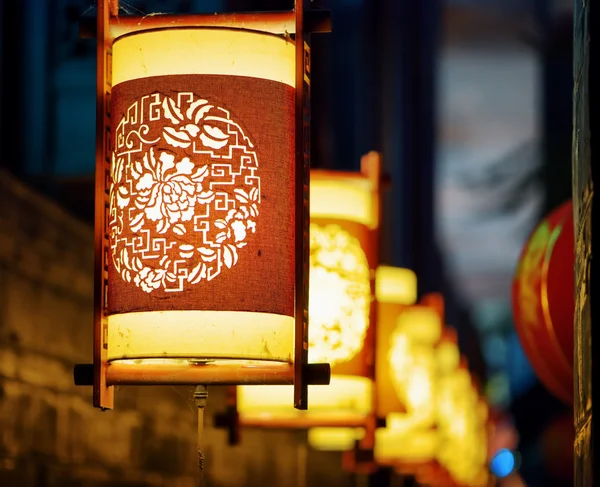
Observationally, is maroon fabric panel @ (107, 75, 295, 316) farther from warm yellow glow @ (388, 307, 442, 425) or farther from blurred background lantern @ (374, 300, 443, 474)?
blurred background lantern @ (374, 300, 443, 474)

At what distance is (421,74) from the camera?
1099 inches

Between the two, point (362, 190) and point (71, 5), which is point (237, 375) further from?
point (71, 5)

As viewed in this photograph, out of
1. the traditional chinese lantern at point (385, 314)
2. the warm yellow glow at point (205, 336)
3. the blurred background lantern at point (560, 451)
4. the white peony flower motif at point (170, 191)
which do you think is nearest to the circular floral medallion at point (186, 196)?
the white peony flower motif at point (170, 191)

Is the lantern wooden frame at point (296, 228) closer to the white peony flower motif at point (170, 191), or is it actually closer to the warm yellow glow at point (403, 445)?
the white peony flower motif at point (170, 191)

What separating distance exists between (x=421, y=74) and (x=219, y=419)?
21.3m

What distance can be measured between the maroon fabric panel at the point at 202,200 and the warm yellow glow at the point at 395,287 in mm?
5306

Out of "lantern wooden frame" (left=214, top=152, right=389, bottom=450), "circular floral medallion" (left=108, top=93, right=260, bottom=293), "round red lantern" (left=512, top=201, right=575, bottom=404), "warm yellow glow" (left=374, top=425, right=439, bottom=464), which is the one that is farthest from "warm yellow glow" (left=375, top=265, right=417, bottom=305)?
"circular floral medallion" (left=108, top=93, right=260, bottom=293)

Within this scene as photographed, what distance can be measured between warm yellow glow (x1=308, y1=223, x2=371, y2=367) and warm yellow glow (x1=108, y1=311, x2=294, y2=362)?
8.91 feet

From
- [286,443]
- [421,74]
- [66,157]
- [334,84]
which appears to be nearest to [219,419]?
[66,157]

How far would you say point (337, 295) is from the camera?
24.6ft

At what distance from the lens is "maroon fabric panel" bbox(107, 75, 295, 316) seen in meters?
4.68

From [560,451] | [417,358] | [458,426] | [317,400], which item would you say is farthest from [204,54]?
[458,426]

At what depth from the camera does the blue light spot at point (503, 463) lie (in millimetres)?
61191

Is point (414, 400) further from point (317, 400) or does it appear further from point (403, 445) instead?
point (317, 400)
